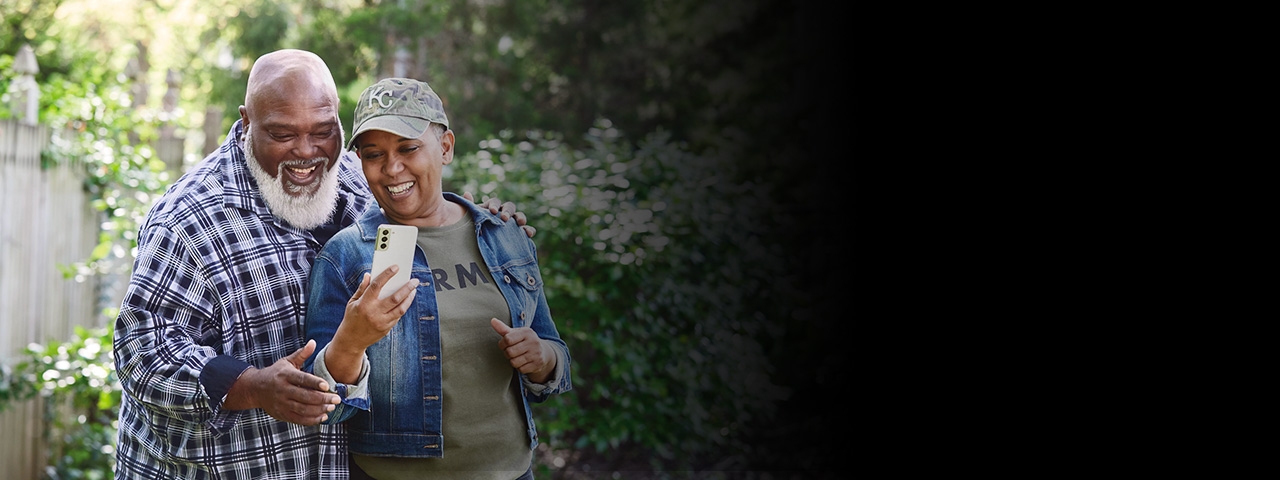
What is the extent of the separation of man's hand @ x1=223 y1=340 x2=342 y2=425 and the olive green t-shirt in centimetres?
23

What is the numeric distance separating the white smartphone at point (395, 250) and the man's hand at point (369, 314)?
0.6 inches

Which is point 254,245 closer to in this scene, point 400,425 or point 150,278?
point 150,278

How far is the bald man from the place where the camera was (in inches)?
78.8

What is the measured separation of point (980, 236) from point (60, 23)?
835 cm

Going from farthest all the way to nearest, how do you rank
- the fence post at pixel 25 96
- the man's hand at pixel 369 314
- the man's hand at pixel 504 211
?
1. the fence post at pixel 25 96
2. the man's hand at pixel 504 211
3. the man's hand at pixel 369 314

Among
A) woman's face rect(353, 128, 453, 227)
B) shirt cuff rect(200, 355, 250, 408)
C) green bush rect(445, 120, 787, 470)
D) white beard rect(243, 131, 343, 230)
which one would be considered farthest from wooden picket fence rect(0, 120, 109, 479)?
woman's face rect(353, 128, 453, 227)

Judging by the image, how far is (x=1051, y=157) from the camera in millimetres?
4703

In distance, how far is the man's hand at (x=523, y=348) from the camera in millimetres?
2021

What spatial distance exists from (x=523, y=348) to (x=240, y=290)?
57cm

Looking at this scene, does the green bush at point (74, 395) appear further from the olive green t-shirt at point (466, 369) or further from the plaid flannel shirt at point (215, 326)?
the olive green t-shirt at point (466, 369)

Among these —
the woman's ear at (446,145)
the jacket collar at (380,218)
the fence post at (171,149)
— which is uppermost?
the fence post at (171,149)

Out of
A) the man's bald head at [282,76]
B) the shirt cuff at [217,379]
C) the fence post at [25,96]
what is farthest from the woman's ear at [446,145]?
the fence post at [25,96]

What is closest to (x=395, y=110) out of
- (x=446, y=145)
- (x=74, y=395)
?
(x=446, y=145)

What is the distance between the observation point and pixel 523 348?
2.04 metres
